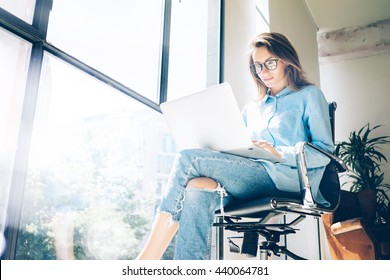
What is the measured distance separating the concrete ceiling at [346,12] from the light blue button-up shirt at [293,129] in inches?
127

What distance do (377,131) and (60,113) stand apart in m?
4.08

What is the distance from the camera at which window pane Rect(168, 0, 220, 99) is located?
2502 millimetres

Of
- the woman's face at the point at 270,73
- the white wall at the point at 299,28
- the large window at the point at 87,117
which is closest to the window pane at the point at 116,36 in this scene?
the large window at the point at 87,117

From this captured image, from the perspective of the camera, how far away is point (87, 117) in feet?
6.18

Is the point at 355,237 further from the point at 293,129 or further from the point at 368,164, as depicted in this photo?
the point at 368,164

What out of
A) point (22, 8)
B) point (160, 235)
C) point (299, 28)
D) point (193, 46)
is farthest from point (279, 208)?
point (299, 28)

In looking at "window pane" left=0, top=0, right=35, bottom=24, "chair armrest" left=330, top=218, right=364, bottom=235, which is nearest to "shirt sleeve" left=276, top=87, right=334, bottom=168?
"chair armrest" left=330, top=218, right=364, bottom=235

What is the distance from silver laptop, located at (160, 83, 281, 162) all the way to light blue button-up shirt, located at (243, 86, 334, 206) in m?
0.09

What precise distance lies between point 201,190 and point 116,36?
129cm

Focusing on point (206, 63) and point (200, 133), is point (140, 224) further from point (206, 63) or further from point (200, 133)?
point (206, 63)

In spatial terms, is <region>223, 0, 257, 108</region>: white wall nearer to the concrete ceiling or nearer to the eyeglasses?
the eyeglasses

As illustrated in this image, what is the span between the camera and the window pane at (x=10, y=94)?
131 centimetres

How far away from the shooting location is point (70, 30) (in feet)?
5.56
